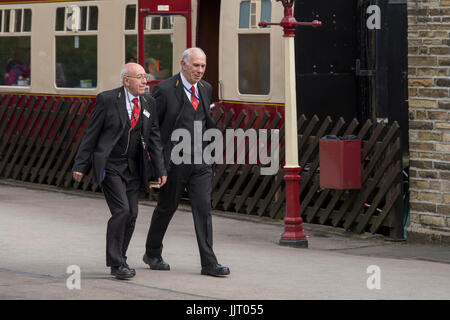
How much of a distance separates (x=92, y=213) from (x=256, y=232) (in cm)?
248

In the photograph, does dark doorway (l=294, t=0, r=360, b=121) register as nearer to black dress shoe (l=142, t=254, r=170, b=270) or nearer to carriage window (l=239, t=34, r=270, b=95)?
carriage window (l=239, t=34, r=270, b=95)

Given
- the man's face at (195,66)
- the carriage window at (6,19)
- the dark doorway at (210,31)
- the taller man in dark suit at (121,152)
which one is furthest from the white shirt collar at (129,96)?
the carriage window at (6,19)

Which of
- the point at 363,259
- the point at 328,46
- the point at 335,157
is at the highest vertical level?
the point at 328,46

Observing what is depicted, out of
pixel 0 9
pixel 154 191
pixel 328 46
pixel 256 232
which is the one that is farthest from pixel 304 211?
pixel 0 9

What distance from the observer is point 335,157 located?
1415 cm

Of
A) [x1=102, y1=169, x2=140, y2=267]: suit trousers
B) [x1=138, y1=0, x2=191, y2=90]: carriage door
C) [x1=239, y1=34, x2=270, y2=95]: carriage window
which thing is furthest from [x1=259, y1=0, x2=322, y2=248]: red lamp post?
[x1=138, y1=0, x2=191, y2=90]: carriage door

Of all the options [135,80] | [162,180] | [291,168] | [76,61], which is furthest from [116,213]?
[76,61]

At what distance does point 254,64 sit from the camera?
16.2 metres

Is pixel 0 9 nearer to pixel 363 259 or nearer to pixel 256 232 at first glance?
pixel 256 232

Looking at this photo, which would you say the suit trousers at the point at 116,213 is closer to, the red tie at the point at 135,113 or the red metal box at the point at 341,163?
the red tie at the point at 135,113

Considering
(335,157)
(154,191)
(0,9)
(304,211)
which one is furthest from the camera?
(0,9)

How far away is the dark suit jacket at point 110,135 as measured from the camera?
10.5 m

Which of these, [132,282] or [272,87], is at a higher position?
[272,87]

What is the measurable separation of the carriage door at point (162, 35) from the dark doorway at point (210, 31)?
0.18m
